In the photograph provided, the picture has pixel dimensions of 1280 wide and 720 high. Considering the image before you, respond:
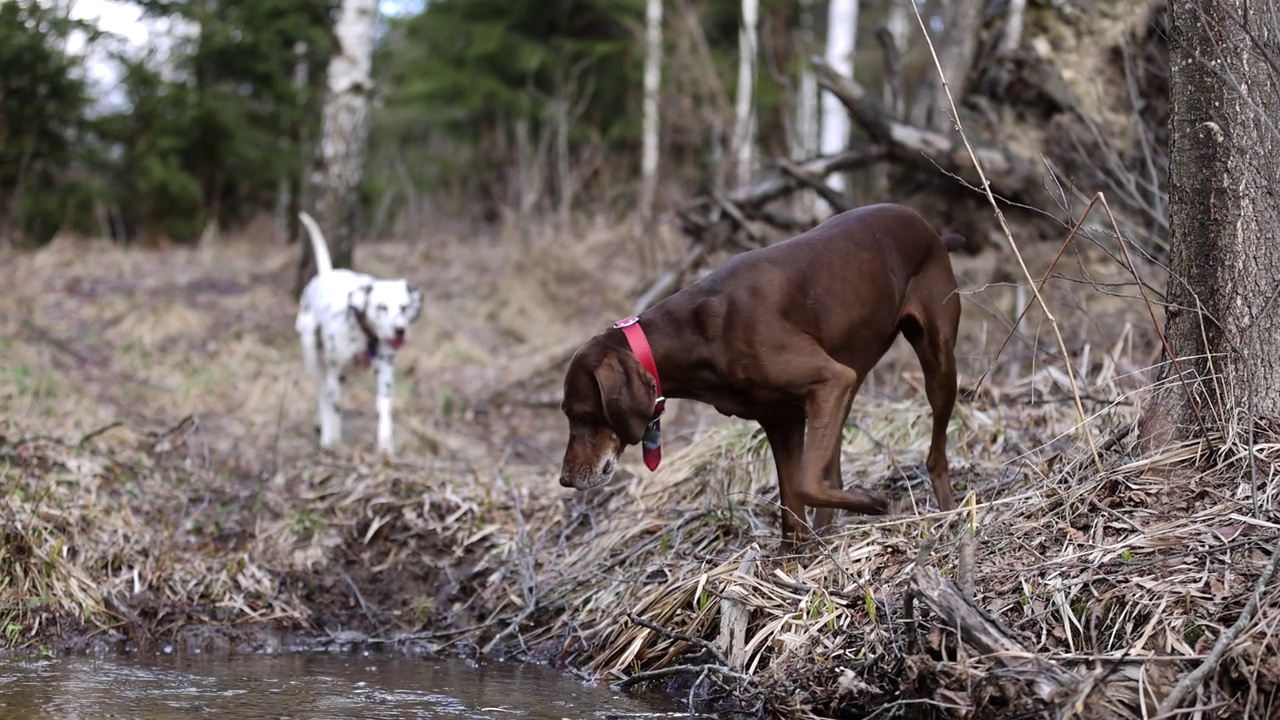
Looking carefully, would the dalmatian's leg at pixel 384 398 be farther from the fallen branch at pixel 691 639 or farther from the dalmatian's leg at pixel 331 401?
the fallen branch at pixel 691 639

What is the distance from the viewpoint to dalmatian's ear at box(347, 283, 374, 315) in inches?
311

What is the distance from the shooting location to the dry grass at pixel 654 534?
127 inches

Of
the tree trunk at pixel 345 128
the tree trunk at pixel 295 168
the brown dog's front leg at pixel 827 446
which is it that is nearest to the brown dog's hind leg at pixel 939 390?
the brown dog's front leg at pixel 827 446

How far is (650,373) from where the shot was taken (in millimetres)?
4078

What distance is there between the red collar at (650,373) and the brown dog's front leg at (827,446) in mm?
491

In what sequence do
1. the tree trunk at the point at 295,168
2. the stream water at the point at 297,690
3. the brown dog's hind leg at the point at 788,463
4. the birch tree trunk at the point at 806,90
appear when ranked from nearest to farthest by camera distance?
the stream water at the point at 297,690, the brown dog's hind leg at the point at 788,463, the birch tree trunk at the point at 806,90, the tree trunk at the point at 295,168

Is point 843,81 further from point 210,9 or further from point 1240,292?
point 210,9

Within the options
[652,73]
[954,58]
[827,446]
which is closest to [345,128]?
[954,58]

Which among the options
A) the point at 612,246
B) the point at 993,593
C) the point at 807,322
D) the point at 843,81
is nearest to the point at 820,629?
the point at 993,593

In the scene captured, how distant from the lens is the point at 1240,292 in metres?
3.53

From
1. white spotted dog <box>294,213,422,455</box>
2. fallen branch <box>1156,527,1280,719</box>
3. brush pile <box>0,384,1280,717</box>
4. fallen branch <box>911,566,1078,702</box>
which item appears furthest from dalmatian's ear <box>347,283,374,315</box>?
fallen branch <box>1156,527,1280,719</box>

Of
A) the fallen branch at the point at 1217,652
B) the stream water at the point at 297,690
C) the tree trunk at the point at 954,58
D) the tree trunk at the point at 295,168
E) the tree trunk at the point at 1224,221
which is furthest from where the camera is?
the tree trunk at the point at 295,168

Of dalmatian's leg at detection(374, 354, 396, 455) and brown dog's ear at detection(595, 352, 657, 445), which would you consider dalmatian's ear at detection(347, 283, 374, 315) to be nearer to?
dalmatian's leg at detection(374, 354, 396, 455)

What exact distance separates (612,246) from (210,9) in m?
7.37
